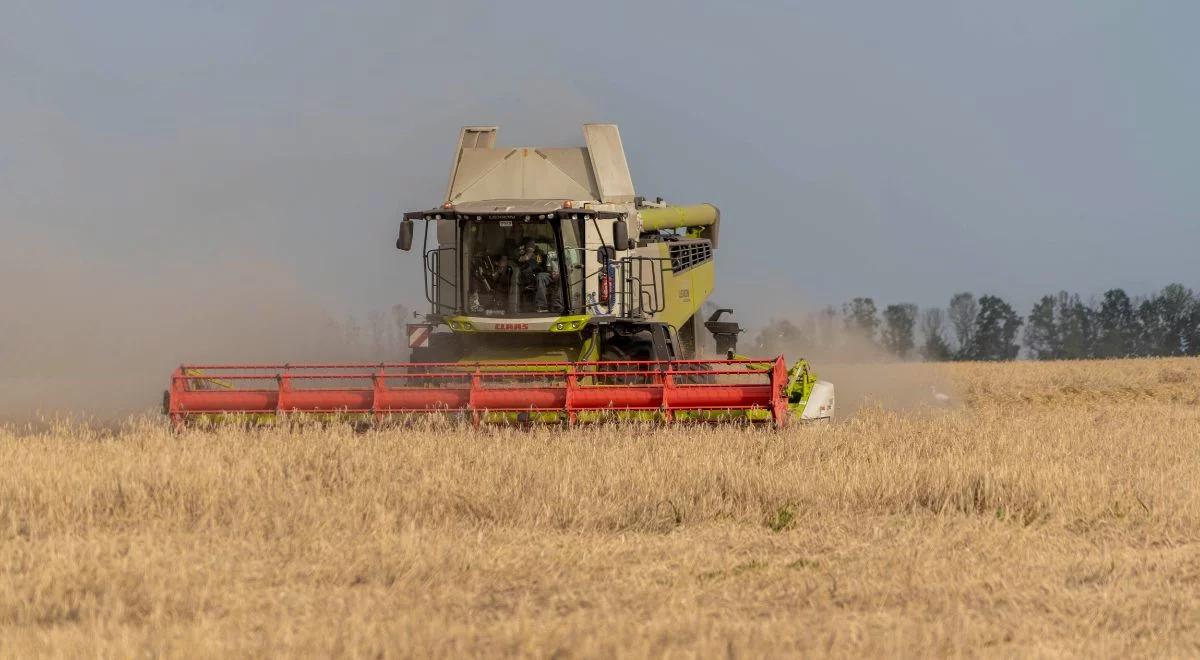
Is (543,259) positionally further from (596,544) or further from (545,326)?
(596,544)

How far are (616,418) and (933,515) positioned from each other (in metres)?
4.33

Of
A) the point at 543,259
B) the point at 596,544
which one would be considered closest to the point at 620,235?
the point at 543,259

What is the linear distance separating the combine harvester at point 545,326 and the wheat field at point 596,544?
781 millimetres

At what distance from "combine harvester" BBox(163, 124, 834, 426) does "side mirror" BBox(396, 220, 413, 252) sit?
Answer: 0.05 ft

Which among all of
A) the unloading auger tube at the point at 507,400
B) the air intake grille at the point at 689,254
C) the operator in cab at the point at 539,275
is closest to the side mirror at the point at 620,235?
the operator in cab at the point at 539,275

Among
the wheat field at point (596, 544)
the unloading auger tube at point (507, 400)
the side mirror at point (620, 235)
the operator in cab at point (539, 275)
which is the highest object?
the side mirror at point (620, 235)

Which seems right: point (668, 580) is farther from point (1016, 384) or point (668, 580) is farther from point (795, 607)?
point (1016, 384)

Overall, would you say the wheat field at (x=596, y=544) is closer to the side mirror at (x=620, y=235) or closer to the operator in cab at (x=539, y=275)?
the side mirror at (x=620, y=235)

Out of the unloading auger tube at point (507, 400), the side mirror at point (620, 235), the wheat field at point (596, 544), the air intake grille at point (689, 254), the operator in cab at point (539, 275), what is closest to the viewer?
the wheat field at point (596, 544)

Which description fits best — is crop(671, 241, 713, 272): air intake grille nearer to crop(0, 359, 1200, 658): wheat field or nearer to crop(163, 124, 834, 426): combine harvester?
crop(163, 124, 834, 426): combine harvester

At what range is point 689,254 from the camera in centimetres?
1722

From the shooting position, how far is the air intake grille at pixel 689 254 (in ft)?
54.1

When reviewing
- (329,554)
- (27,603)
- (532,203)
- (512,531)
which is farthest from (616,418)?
(27,603)

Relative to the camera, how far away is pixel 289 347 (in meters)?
22.0
